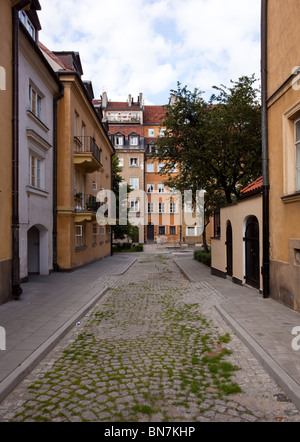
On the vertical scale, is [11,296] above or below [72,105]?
below

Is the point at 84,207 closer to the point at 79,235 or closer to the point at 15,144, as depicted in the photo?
the point at 79,235

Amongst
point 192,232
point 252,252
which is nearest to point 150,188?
point 192,232

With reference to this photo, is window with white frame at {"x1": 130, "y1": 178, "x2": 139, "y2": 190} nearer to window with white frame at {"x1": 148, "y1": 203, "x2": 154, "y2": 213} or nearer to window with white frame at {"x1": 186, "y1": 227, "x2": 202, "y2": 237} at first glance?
window with white frame at {"x1": 148, "y1": 203, "x2": 154, "y2": 213}

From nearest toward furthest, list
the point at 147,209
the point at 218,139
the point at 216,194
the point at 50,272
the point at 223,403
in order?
1. the point at 223,403
2. the point at 50,272
3. the point at 218,139
4. the point at 216,194
5. the point at 147,209

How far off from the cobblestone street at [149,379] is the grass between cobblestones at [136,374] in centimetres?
1

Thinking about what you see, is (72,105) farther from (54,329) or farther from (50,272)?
(54,329)

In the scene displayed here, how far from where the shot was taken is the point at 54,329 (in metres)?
6.04

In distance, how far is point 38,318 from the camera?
680 cm

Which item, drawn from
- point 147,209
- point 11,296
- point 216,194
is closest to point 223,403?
point 11,296

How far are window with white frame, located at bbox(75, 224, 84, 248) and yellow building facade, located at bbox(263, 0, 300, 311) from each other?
10.9 m

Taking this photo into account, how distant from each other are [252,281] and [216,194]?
10626 millimetres

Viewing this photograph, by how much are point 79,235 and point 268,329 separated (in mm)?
12769

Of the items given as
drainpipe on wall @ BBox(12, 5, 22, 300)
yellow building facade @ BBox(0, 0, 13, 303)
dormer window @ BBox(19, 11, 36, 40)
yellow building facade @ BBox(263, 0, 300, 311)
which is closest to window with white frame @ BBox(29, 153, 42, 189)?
drainpipe on wall @ BBox(12, 5, 22, 300)

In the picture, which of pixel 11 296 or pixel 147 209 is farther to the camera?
pixel 147 209
